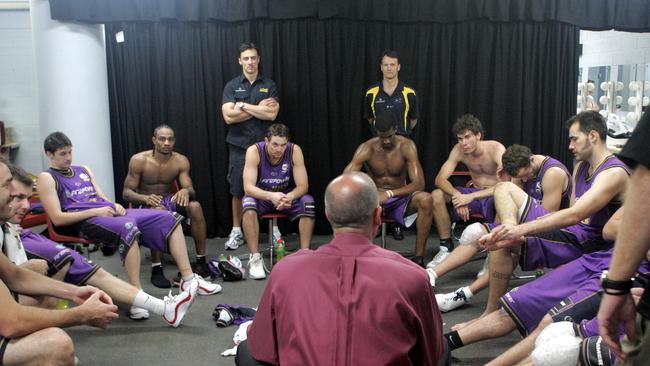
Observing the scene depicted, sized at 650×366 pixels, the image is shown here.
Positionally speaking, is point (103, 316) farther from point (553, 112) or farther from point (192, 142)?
point (553, 112)

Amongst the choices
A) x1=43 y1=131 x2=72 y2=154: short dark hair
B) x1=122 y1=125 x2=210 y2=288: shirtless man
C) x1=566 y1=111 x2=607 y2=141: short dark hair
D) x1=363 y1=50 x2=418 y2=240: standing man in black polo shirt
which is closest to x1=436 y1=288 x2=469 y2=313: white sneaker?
x1=566 y1=111 x2=607 y2=141: short dark hair

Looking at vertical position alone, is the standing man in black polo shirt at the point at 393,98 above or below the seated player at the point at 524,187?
above

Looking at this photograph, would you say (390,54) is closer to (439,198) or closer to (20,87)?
(439,198)

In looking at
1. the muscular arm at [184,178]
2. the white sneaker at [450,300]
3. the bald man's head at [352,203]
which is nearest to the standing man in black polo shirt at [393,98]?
the muscular arm at [184,178]

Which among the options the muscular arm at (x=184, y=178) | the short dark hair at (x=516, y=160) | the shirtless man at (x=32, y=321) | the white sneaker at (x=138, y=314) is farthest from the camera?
the muscular arm at (x=184, y=178)

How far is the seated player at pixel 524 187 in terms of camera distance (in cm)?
350

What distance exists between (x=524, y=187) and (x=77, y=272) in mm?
2601

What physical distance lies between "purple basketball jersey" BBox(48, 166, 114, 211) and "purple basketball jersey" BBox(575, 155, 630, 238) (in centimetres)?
272

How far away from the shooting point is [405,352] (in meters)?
1.50

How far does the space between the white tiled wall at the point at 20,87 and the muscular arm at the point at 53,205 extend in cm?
247

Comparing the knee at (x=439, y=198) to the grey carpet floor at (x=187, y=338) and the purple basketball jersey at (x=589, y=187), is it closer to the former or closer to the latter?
the grey carpet floor at (x=187, y=338)

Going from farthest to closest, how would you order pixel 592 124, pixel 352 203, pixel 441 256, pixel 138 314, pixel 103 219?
pixel 441 256 → pixel 103 219 → pixel 138 314 → pixel 592 124 → pixel 352 203

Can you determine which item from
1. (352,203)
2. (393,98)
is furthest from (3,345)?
(393,98)

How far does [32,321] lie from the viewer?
213cm
